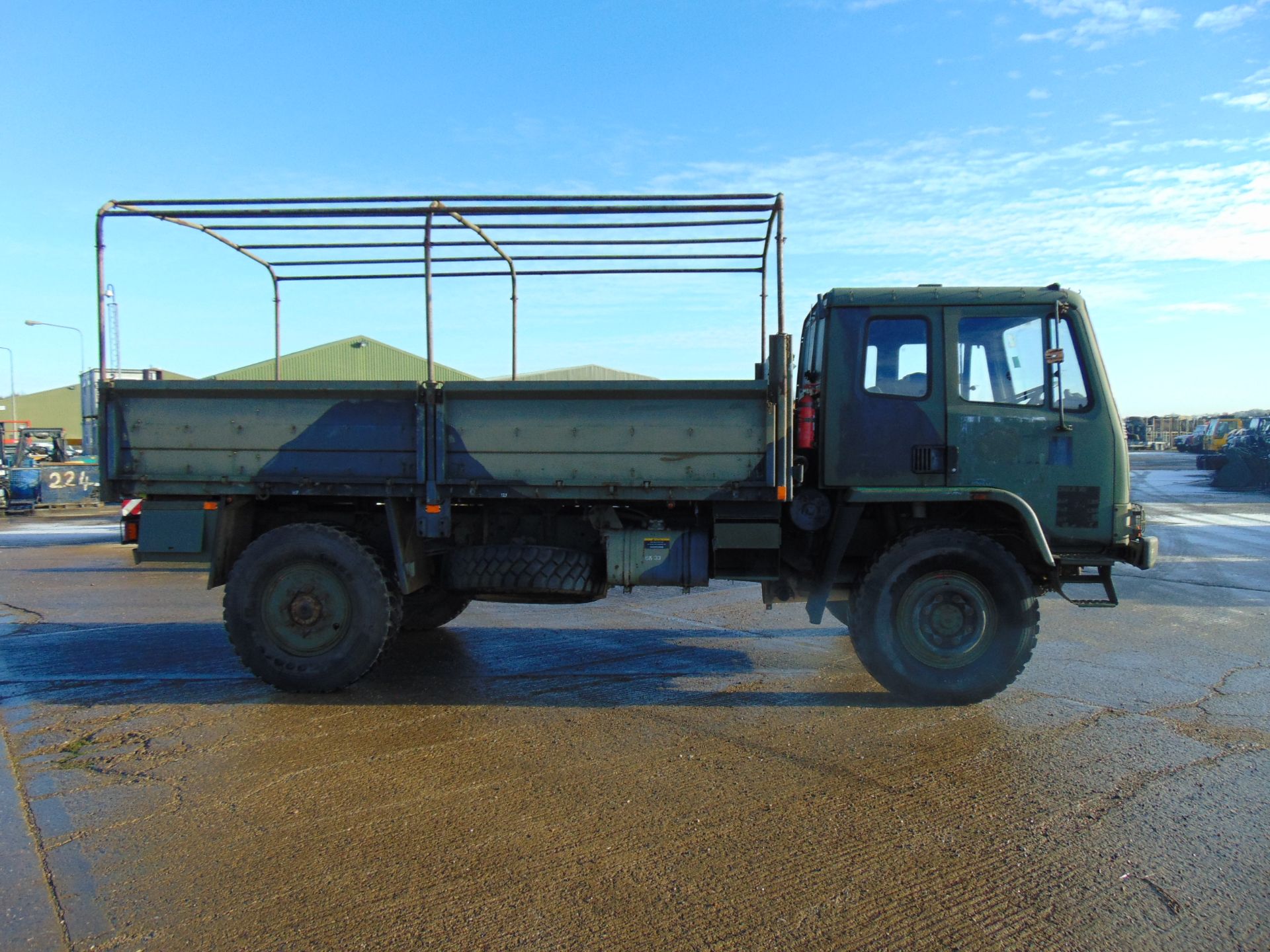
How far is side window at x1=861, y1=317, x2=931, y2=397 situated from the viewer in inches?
230

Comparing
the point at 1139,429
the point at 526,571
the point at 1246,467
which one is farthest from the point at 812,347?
the point at 1139,429

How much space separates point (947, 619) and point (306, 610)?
14.3ft

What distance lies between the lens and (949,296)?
5824 mm

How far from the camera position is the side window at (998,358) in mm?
5771

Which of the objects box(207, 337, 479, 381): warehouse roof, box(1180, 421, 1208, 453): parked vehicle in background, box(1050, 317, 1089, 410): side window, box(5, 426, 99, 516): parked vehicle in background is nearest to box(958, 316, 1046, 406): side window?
box(1050, 317, 1089, 410): side window

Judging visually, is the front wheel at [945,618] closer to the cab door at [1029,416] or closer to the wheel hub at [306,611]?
the cab door at [1029,416]

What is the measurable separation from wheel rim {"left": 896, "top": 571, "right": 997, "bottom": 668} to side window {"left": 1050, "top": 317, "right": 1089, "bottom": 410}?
135 cm

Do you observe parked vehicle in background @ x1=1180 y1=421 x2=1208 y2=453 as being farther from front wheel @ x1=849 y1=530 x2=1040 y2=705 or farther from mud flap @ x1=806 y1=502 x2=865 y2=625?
mud flap @ x1=806 y1=502 x2=865 y2=625

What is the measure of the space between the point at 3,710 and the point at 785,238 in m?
6.00

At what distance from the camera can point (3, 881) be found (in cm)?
339

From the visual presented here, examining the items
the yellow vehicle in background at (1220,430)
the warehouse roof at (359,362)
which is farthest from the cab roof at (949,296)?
the yellow vehicle in background at (1220,430)

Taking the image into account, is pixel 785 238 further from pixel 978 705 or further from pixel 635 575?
pixel 978 705

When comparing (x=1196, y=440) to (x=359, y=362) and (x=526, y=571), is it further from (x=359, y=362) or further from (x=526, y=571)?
(x=526, y=571)

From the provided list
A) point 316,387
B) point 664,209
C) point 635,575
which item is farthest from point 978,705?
point 316,387
